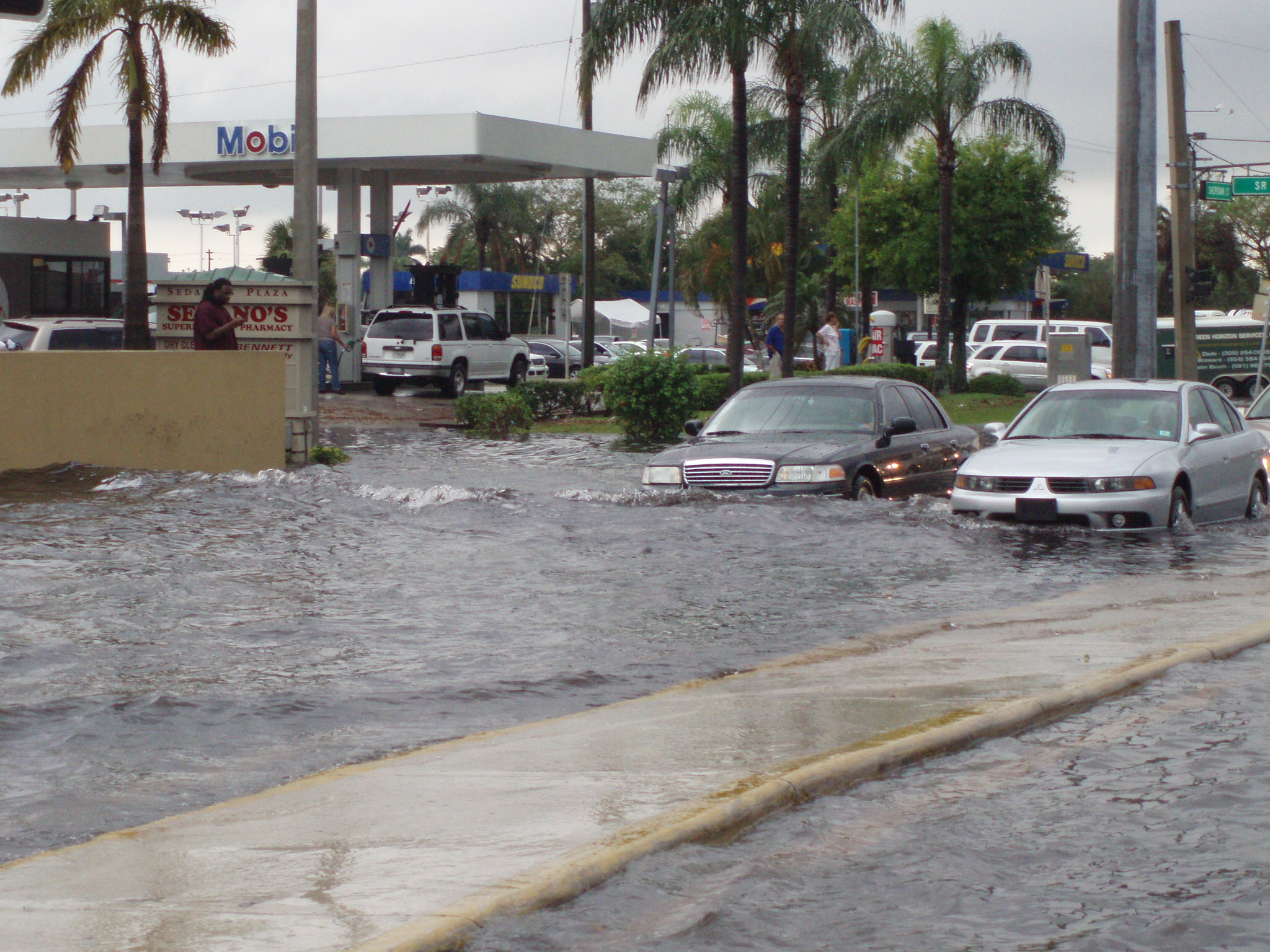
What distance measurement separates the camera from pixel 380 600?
991cm

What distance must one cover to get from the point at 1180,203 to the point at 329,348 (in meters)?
15.7

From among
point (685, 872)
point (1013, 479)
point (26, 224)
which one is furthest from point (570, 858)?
point (26, 224)

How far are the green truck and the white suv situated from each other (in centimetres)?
1689

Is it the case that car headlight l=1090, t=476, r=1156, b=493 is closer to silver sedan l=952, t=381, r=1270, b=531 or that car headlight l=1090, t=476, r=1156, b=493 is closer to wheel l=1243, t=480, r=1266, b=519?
silver sedan l=952, t=381, r=1270, b=531

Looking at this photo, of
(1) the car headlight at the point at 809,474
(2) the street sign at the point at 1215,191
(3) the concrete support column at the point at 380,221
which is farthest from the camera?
(3) the concrete support column at the point at 380,221

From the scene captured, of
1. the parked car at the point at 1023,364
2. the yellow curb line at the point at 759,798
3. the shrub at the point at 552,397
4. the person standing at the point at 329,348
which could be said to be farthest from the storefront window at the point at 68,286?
the yellow curb line at the point at 759,798

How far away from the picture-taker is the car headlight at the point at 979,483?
13031mm

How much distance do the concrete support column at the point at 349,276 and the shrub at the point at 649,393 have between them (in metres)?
13.0

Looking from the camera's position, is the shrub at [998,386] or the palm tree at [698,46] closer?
the palm tree at [698,46]

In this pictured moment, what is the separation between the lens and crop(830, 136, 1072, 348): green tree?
39.8m

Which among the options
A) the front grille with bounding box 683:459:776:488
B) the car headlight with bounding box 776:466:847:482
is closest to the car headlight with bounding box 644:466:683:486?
the front grille with bounding box 683:459:776:488

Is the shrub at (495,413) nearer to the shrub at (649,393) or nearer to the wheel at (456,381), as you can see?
the shrub at (649,393)

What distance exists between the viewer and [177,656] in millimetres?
8055

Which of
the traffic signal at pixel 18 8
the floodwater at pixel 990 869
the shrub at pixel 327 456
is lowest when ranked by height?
the floodwater at pixel 990 869
